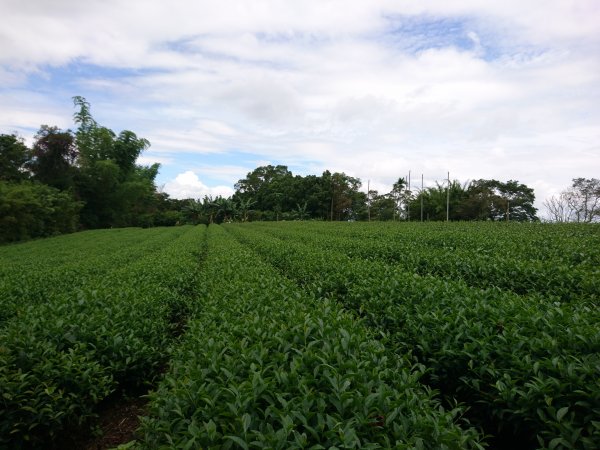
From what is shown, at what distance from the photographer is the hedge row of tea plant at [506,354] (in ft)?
7.19

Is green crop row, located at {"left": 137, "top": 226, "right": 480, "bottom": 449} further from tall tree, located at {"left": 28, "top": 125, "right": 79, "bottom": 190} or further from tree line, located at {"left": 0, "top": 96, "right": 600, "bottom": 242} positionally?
tall tree, located at {"left": 28, "top": 125, "right": 79, "bottom": 190}

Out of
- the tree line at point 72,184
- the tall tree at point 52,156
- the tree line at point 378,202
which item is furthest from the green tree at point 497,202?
the tall tree at point 52,156

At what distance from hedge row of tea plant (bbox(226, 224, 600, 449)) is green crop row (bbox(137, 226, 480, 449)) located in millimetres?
406

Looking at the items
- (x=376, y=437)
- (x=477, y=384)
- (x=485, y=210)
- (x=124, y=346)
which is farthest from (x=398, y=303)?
(x=485, y=210)

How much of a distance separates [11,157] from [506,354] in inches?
1318

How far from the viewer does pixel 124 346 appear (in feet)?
11.7

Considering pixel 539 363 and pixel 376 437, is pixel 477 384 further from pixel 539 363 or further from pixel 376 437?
pixel 376 437

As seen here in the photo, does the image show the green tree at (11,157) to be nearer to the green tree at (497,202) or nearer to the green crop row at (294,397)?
the green crop row at (294,397)

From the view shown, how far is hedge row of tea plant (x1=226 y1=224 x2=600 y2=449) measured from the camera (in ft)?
7.19

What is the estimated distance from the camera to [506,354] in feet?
8.77

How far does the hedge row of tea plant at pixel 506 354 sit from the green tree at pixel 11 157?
31048 mm

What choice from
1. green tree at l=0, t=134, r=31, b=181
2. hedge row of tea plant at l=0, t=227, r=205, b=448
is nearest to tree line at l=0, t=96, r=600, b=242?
green tree at l=0, t=134, r=31, b=181

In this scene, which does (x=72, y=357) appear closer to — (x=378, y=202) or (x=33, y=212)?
(x=33, y=212)

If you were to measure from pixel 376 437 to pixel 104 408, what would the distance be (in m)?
2.95
